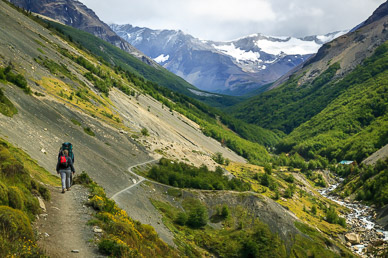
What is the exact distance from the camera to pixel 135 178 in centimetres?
4100

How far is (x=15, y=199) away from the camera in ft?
46.8

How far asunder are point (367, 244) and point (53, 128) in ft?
249

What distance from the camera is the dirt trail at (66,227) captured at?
1359 centimetres

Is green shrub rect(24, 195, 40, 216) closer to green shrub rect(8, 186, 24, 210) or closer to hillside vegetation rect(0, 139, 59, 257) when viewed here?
hillside vegetation rect(0, 139, 59, 257)

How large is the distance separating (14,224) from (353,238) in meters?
84.2

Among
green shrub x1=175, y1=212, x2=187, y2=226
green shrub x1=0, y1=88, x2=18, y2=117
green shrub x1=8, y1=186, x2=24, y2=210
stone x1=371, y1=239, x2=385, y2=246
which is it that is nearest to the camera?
green shrub x1=8, y1=186, x2=24, y2=210

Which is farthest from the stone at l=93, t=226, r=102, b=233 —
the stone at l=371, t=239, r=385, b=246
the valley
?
the stone at l=371, t=239, r=385, b=246

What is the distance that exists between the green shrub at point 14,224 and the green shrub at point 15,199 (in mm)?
1229

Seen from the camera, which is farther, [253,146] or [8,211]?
[253,146]

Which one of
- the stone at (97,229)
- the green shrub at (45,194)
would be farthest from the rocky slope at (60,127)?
the stone at (97,229)

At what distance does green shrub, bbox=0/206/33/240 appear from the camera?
11.8 meters

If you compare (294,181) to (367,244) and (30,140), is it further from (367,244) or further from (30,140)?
(30,140)

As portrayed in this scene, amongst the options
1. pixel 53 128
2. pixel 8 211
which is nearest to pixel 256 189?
pixel 53 128

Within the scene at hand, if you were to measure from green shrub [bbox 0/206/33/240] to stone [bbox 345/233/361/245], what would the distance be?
82.3 meters
